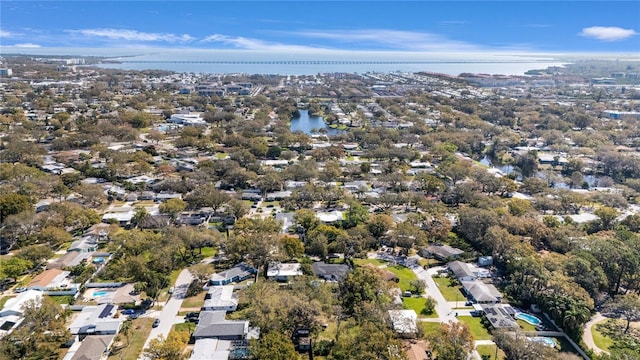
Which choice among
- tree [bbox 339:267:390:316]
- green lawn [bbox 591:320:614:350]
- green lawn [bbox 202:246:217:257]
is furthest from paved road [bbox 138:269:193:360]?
green lawn [bbox 591:320:614:350]

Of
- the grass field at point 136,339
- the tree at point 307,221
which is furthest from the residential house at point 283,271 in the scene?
the grass field at point 136,339

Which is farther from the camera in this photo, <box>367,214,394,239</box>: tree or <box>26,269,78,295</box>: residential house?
<box>367,214,394,239</box>: tree

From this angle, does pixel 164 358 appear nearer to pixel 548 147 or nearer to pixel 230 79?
pixel 548 147

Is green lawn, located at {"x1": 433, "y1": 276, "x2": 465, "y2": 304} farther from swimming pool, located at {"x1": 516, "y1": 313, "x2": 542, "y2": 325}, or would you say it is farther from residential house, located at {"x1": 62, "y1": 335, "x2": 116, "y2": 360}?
residential house, located at {"x1": 62, "y1": 335, "x2": 116, "y2": 360}

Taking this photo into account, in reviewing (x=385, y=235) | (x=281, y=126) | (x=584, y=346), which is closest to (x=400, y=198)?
(x=385, y=235)

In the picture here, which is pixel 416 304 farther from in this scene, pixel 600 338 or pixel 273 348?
pixel 273 348

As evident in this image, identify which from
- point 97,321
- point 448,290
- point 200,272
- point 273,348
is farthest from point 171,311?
point 448,290
